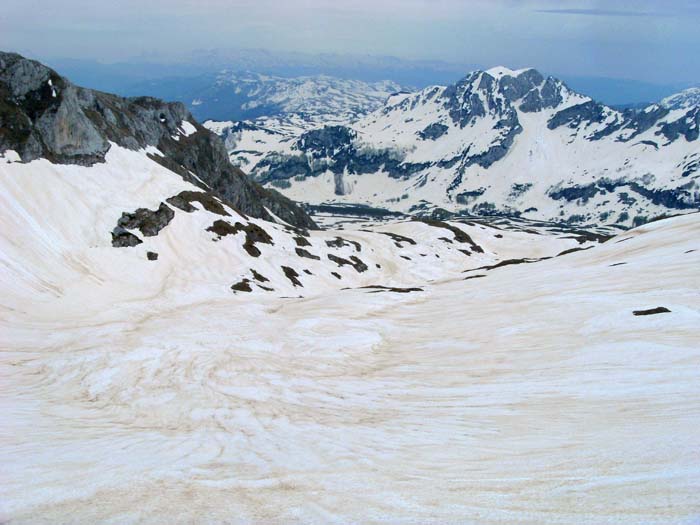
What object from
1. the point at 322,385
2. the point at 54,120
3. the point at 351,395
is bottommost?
the point at 322,385

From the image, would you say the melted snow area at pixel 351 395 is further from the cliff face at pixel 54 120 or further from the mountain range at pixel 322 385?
the cliff face at pixel 54 120

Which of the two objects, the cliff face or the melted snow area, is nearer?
the melted snow area

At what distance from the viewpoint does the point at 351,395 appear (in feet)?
101

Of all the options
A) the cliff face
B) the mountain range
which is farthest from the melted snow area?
the cliff face

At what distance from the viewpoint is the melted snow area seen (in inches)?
606

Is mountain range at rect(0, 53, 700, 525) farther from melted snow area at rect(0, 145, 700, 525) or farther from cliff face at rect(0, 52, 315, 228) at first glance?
cliff face at rect(0, 52, 315, 228)

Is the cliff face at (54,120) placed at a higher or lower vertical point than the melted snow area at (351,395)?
higher

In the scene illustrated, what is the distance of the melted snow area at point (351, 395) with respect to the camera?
606 inches

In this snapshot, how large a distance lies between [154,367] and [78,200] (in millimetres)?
60647

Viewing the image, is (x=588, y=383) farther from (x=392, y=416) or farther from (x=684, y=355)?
(x=392, y=416)

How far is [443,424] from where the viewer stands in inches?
950

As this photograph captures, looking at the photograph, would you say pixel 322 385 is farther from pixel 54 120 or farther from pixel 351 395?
pixel 54 120

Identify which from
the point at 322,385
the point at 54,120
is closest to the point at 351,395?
the point at 322,385

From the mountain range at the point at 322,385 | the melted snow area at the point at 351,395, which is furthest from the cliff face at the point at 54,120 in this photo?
the melted snow area at the point at 351,395
